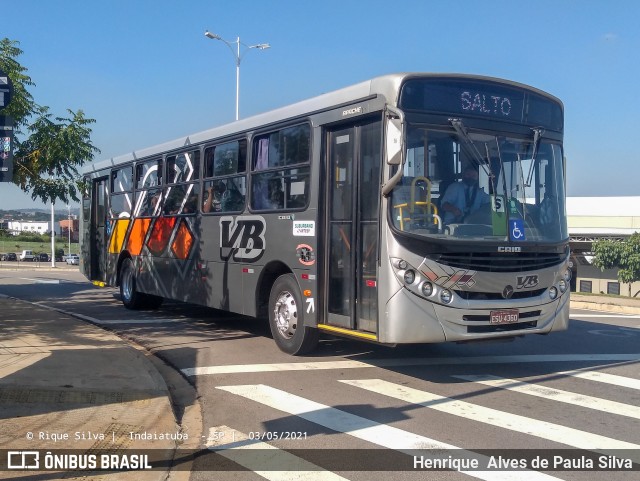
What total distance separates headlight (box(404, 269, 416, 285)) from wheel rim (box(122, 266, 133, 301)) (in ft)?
31.5

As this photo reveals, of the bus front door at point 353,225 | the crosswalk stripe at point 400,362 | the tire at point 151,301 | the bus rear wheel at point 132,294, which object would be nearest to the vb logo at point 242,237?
the bus front door at point 353,225

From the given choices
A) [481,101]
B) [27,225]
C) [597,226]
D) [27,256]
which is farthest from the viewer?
[27,225]

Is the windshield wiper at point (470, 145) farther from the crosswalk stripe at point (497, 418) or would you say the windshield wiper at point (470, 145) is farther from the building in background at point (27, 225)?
the building in background at point (27, 225)

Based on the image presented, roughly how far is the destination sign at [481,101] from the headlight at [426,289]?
208cm

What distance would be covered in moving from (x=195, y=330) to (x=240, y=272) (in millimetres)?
2253

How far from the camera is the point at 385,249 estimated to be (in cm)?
773

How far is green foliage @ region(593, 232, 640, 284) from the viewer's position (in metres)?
30.8

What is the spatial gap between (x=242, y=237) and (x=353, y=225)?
9.82 feet

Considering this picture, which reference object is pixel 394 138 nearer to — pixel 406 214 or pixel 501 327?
pixel 406 214

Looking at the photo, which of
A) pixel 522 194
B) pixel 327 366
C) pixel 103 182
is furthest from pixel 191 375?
pixel 103 182

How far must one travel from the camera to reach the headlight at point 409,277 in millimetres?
7602

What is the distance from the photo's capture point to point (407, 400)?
7.40 meters

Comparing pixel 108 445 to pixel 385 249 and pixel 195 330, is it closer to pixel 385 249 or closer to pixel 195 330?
pixel 385 249

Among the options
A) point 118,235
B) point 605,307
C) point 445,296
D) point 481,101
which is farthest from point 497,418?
point 605,307
